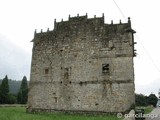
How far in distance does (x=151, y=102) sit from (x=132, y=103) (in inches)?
2026

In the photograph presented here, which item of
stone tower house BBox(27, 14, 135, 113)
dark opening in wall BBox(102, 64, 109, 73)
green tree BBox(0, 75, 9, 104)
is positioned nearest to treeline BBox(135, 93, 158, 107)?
green tree BBox(0, 75, 9, 104)

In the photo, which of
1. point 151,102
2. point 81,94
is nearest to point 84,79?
point 81,94

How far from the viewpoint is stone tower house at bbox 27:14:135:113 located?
24266 millimetres

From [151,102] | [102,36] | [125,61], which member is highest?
[102,36]

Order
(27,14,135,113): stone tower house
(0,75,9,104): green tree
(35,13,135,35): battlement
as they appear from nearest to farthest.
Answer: (27,14,135,113): stone tower house → (35,13,135,35): battlement → (0,75,9,104): green tree

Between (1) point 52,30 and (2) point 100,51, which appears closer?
(2) point 100,51

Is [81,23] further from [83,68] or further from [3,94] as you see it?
[3,94]

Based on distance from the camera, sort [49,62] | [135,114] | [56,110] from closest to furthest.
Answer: [135,114] < [56,110] < [49,62]

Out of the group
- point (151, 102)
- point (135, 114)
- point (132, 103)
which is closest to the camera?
point (135, 114)

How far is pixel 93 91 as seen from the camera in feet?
82.4

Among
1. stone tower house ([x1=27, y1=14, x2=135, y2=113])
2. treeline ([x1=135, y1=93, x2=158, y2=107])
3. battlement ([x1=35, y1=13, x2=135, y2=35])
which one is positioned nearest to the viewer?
stone tower house ([x1=27, y1=14, x2=135, y2=113])

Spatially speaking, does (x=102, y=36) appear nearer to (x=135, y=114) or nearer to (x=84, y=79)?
(x=84, y=79)

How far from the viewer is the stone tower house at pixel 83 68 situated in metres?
24.3

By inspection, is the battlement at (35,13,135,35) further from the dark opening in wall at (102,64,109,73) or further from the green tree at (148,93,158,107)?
the green tree at (148,93,158,107)
